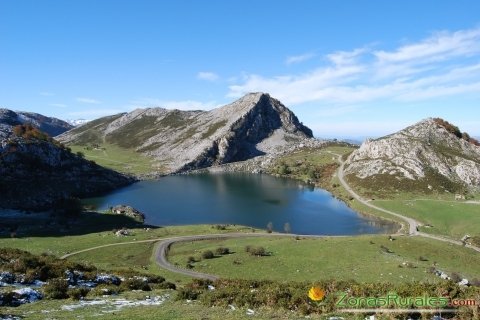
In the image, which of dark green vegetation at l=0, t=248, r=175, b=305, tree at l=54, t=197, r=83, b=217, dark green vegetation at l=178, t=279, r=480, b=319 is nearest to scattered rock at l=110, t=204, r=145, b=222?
tree at l=54, t=197, r=83, b=217

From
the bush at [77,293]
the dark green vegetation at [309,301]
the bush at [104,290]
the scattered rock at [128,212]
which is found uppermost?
the dark green vegetation at [309,301]

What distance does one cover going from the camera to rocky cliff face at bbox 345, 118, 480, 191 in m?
154

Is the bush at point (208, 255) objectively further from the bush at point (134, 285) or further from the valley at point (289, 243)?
the bush at point (134, 285)

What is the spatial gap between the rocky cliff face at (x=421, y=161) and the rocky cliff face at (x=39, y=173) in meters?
120

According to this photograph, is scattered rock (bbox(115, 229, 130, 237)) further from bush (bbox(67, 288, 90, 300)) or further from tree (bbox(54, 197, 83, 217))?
bush (bbox(67, 288, 90, 300))

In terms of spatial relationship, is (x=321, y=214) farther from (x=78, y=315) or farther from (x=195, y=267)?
(x=78, y=315)

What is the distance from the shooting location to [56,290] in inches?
1224

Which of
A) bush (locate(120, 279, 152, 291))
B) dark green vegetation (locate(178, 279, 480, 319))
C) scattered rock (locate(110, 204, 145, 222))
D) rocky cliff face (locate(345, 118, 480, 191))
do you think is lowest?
scattered rock (locate(110, 204, 145, 222))

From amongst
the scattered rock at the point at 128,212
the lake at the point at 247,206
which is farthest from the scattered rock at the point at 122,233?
the lake at the point at 247,206

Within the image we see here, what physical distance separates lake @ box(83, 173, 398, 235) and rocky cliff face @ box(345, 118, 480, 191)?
78.2ft

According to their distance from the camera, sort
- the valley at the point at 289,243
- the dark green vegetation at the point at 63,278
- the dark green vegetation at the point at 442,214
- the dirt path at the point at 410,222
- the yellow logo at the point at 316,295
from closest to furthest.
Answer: the yellow logo at the point at 316,295
the dark green vegetation at the point at 63,278
the valley at the point at 289,243
the dirt path at the point at 410,222
the dark green vegetation at the point at 442,214

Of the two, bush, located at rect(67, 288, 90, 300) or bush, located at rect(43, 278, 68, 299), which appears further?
bush, located at rect(67, 288, 90, 300)

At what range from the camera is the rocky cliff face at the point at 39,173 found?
5049 inches

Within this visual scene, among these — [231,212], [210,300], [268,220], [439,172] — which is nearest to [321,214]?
[268,220]
